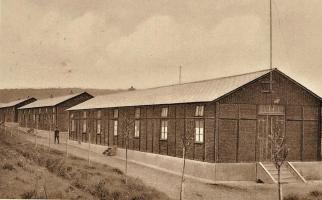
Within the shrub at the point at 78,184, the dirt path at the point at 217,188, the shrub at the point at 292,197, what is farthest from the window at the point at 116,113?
the shrub at the point at 292,197

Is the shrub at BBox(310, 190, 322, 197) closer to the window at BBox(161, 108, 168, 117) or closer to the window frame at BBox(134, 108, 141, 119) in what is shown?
the window at BBox(161, 108, 168, 117)

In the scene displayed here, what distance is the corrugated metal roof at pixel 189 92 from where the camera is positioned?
2678 cm

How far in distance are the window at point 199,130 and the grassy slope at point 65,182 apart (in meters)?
4.79

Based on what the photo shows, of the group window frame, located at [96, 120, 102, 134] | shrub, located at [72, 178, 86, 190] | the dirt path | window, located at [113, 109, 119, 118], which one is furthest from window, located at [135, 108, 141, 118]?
shrub, located at [72, 178, 86, 190]

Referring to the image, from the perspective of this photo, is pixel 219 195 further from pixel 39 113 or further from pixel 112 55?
pixel 39 113

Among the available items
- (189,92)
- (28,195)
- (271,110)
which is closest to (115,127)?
(189,92)

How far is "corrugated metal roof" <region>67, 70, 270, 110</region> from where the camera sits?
87.9 ft

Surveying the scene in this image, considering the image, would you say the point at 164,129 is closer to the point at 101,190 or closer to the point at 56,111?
the point at 101,190

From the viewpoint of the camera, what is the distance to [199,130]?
2731 centimetres

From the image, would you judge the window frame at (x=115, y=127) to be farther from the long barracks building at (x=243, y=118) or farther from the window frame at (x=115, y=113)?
the long barracks building at (x=243, y=118)

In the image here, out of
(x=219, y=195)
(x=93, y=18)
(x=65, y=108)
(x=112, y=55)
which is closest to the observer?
(x=219, y=195)

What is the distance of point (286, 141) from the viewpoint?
2691 centimetres

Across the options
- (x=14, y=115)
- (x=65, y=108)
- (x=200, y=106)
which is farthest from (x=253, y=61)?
(x=14, y=115)

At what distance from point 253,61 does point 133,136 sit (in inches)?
552
